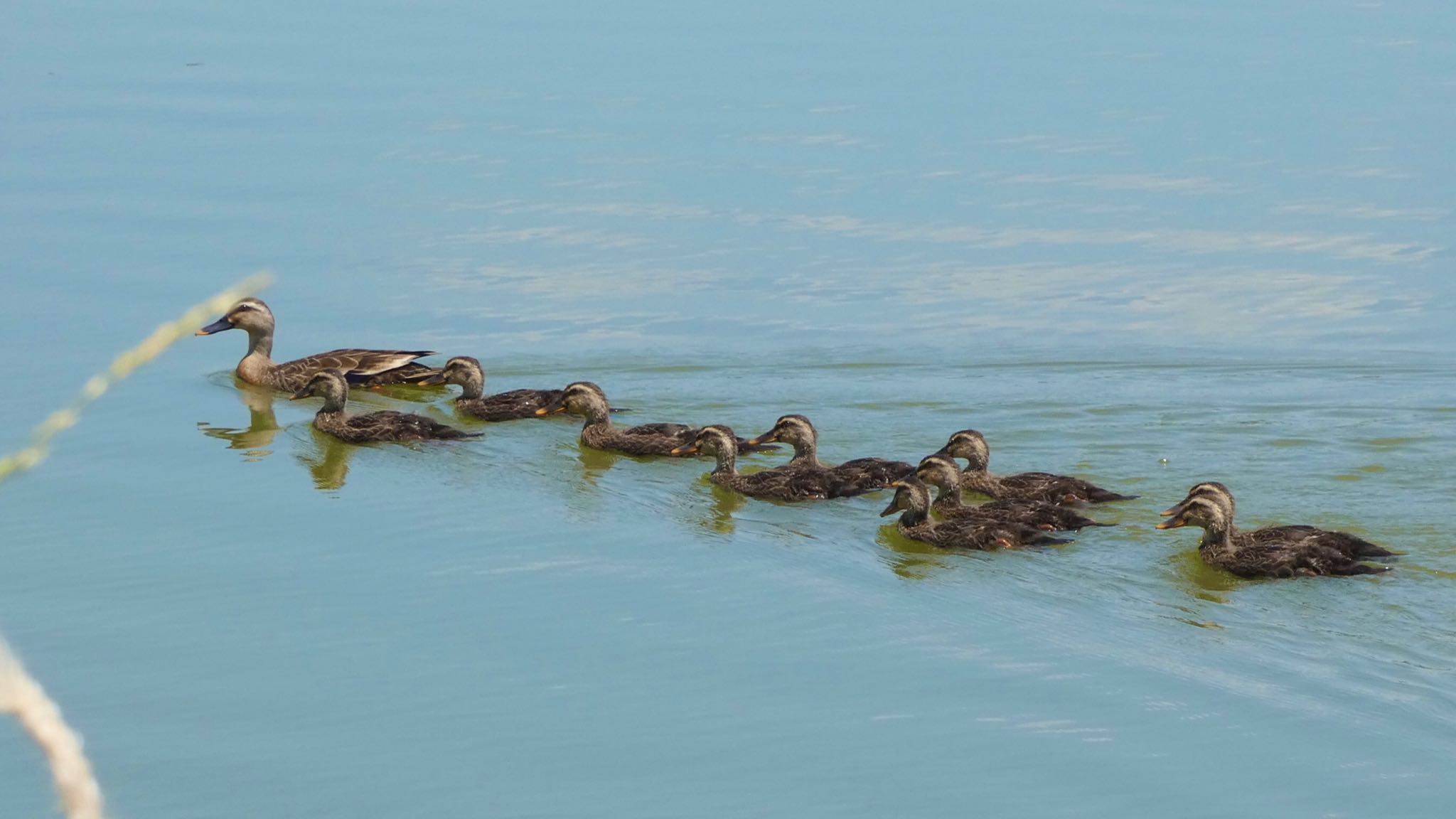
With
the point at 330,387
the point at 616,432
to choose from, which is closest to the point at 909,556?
the point at 616,432

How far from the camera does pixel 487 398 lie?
38.0ft

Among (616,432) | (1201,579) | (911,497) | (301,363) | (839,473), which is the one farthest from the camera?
(301,363)

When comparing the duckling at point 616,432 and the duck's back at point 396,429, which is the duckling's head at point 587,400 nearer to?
the duckling at point 616,432

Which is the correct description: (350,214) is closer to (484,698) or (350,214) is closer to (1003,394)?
(1003,394)

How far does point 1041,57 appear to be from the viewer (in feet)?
66.6

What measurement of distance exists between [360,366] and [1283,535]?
6.42 meters

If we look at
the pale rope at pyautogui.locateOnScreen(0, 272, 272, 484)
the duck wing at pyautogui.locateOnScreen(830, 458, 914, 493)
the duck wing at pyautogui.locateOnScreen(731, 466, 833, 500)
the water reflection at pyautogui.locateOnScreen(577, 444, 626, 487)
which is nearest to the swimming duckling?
the duck wing at pyautogui.locateOnScreen(830, 458, 914, 493)

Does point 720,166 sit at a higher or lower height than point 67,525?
higher

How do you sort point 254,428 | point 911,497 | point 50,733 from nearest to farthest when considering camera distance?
point 50,733
point 911,497
point 254,428

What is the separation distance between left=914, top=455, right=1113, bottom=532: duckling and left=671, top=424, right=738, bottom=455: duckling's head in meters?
1.08

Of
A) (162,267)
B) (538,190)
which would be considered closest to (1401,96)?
(538,190)

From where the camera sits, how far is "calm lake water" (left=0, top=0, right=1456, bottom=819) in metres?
5.83

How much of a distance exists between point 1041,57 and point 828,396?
Result: 389 inches

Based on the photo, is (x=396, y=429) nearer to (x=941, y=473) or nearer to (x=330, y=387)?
(x=330, y=387)
